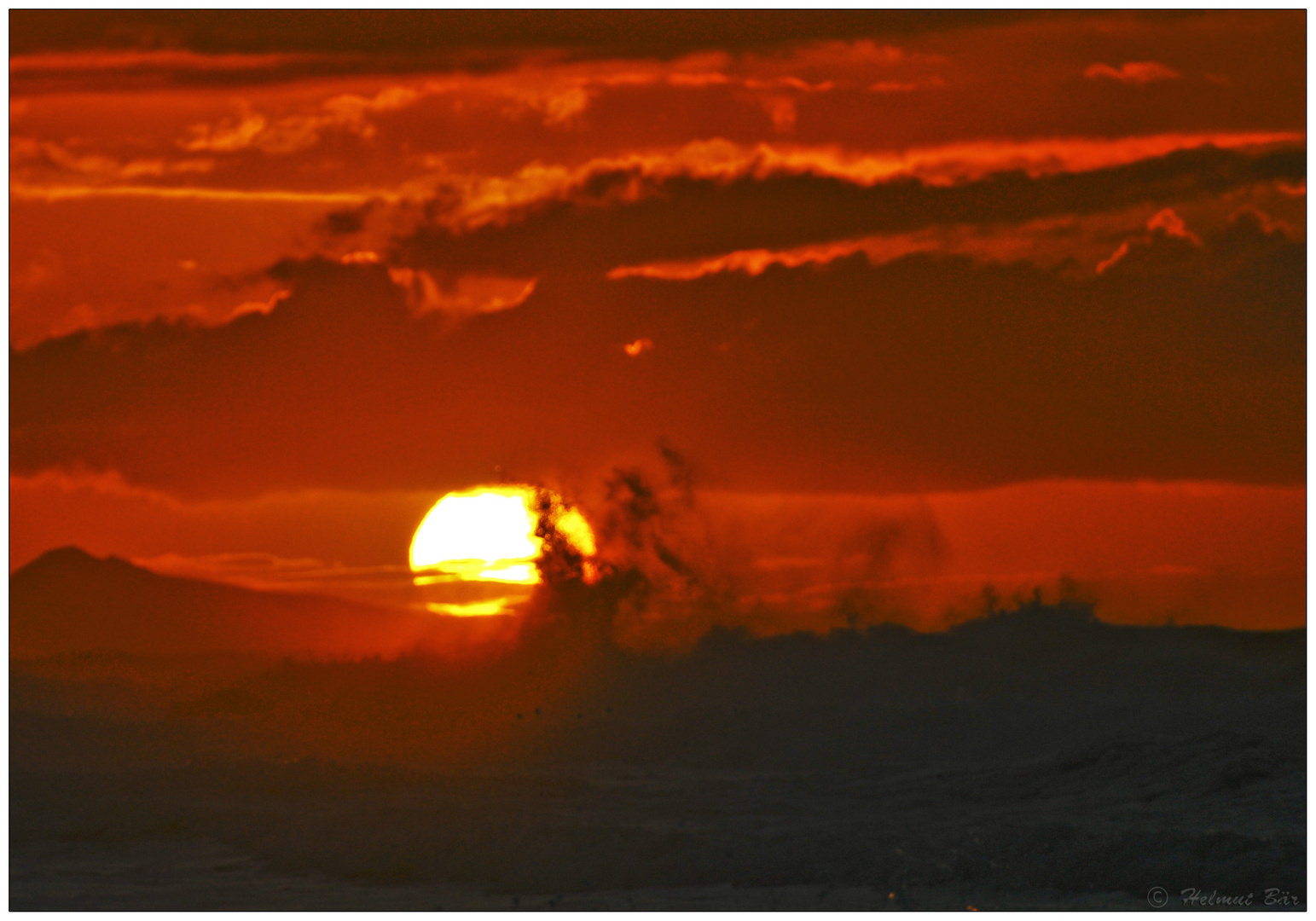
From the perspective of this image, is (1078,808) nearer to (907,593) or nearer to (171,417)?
(907,593)

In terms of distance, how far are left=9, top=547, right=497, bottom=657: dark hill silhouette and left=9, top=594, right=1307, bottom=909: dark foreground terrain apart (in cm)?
8

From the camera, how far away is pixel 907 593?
18.0ft

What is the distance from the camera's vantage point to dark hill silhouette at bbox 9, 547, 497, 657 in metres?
5.46

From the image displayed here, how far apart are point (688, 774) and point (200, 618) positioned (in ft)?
6.65

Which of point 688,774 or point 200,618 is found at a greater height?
point 200,618

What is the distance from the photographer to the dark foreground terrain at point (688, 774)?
212 inches

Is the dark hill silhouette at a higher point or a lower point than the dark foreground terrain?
higher

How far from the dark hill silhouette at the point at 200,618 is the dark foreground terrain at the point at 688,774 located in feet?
0.28

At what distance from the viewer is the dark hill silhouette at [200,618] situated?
5.46m

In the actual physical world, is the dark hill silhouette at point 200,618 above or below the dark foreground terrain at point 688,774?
above

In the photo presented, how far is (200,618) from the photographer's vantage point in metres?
5.46

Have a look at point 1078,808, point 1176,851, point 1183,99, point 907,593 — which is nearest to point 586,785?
point 907,593

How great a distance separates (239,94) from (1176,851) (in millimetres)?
4815

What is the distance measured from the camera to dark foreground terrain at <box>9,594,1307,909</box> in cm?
538
